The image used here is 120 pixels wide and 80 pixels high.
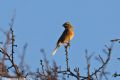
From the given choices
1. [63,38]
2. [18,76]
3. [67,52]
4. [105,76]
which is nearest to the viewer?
[18,76]

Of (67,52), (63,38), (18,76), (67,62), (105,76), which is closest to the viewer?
(18,76)

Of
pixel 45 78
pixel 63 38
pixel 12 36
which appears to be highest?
pixel 63 38

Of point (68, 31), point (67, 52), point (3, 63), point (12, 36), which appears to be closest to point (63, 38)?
point (68, 31)

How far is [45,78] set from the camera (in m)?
3.80

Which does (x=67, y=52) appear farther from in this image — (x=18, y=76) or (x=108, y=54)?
(x=18, y=76)

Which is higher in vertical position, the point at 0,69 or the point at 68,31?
the point at 68,31

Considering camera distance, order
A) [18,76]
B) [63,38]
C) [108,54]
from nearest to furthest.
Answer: [18,76], [108,54], [63,38]

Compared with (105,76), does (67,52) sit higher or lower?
higher

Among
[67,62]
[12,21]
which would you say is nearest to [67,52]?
[67,62]

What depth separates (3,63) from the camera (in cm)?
389

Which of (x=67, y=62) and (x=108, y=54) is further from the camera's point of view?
(x=67, y=62)

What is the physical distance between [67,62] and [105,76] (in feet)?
4.75

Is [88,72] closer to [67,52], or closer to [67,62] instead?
[67,62]

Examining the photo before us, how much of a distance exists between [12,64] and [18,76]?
20.9 inches
